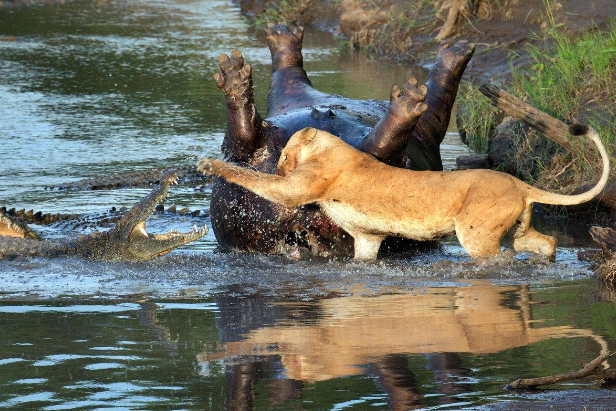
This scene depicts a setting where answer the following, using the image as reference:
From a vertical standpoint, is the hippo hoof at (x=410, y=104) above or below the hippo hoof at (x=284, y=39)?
below

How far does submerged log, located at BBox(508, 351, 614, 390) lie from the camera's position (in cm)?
439

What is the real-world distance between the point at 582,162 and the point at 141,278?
390 cm

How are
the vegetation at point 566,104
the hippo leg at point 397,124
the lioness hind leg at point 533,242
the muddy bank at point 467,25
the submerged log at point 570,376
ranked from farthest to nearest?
the muddy bank at point 467,25
the vegetation at point 566,104
the hippo leg at point 397,124
the lioness hind leg at point 533,242
the submerged log at point 570,376

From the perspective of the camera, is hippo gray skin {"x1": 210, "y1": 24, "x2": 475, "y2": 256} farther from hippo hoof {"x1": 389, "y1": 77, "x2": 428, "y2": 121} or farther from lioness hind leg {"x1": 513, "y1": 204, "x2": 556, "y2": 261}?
lioness hind leg {"x1": 513, "y1": 204, "x2": 556, "y2": 261}

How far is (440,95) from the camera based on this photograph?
878cm

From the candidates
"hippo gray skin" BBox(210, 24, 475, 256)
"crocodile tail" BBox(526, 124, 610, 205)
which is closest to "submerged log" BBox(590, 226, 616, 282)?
"crocodile tail" BBox(526, 124, 610, 205)

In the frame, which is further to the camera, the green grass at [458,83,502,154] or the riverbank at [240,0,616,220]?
the green grass at [458,83,502,154]

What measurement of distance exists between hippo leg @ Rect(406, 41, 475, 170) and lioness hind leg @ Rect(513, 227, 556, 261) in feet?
5.05

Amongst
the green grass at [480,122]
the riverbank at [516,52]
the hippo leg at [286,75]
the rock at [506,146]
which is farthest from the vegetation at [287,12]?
the rock at [506,146]

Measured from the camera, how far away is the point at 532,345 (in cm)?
509

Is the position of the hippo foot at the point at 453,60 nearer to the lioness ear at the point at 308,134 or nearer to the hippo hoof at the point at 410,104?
the hippo hoof at the point at 410,104

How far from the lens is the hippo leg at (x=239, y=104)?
7449 millimetres

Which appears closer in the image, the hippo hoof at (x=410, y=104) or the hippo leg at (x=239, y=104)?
the hippo hoof at (x=410, y=104)

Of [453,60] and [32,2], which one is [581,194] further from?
[32,2]
